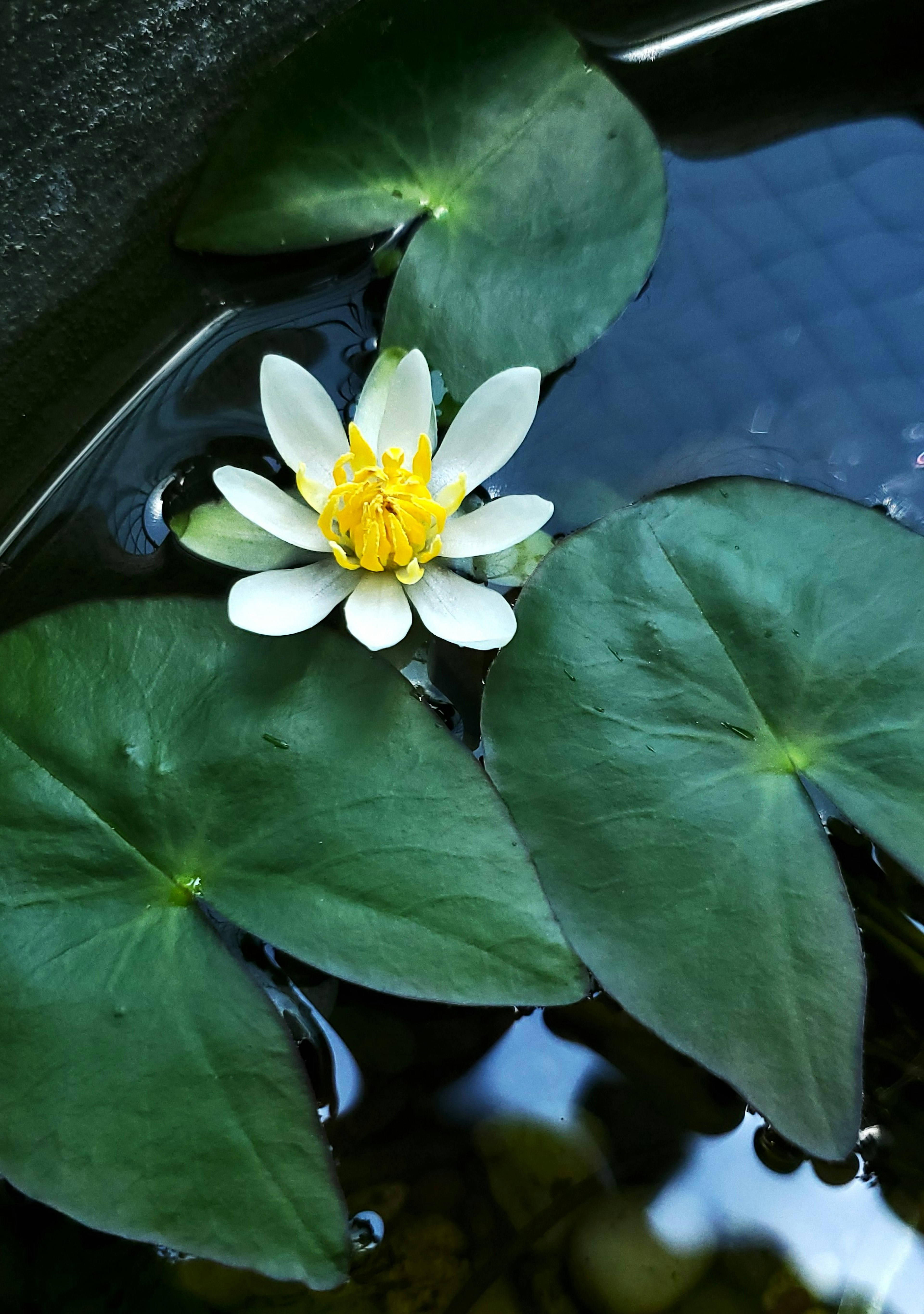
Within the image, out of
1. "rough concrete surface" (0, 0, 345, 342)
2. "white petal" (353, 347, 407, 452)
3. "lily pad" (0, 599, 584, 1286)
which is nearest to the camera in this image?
"lily pad" (0, 599, 584, 1286)

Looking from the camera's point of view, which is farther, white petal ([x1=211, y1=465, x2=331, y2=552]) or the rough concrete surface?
the rough concrete surface

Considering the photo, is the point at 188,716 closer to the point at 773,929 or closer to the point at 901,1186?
the point at 773,929

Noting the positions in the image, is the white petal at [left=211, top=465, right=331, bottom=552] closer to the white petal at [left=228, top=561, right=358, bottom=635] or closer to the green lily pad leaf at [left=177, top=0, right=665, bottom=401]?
the white petal at [left=228, top=561, right=358, bottom=635]

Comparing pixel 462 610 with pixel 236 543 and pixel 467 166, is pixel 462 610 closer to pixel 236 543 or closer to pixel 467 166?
pixel 236 543

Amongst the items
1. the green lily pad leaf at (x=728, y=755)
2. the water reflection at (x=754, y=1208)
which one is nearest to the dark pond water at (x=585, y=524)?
the water reflection at (x=754, y=1208)

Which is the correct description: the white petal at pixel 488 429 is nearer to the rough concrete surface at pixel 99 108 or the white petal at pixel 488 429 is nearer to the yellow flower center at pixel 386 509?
the yellow flower center at pixel 386 509

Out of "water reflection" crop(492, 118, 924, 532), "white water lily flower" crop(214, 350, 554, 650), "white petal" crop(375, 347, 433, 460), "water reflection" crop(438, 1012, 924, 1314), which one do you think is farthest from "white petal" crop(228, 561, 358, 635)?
"water reflection" crop(438, 1012, 924, 1314)
